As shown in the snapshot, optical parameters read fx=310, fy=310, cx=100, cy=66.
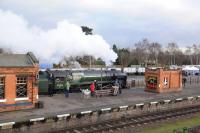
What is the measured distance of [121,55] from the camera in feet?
265

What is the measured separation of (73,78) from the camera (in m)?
28.3

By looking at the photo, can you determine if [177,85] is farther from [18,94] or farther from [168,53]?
[168,53]

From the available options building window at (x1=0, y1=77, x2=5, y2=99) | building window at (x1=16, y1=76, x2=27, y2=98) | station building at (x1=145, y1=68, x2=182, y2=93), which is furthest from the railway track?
building window at (x1=0, y1=77, x2=5, y2=99)

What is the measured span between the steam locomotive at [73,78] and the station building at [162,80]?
10.0 feet

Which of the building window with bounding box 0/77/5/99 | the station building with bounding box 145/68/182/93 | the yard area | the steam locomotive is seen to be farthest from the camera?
the station building with bounding box 145/68/182/93

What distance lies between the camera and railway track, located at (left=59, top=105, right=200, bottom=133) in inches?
716

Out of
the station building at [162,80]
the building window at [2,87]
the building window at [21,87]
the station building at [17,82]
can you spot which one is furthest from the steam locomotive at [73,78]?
the building window at [2,87]

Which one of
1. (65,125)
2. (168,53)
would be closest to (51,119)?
(65,125)

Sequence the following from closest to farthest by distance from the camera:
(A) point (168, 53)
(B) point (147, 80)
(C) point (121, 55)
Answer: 1. (B) point (147, 80)
2. (C) point (121, 55)
3. (A) point (168, 53)

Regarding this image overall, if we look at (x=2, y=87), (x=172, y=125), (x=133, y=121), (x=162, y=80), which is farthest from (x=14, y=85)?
(x=162, y=80)

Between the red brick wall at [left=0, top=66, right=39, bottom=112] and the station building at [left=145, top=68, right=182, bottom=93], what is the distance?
13.3 metres

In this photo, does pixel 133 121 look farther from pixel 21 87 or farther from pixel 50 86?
pixel 50 86

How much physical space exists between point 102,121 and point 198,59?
103 m

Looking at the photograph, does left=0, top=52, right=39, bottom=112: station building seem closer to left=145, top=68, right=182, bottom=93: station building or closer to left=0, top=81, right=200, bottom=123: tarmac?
left=0, top=81, right=200, bottom=123: tarmac
